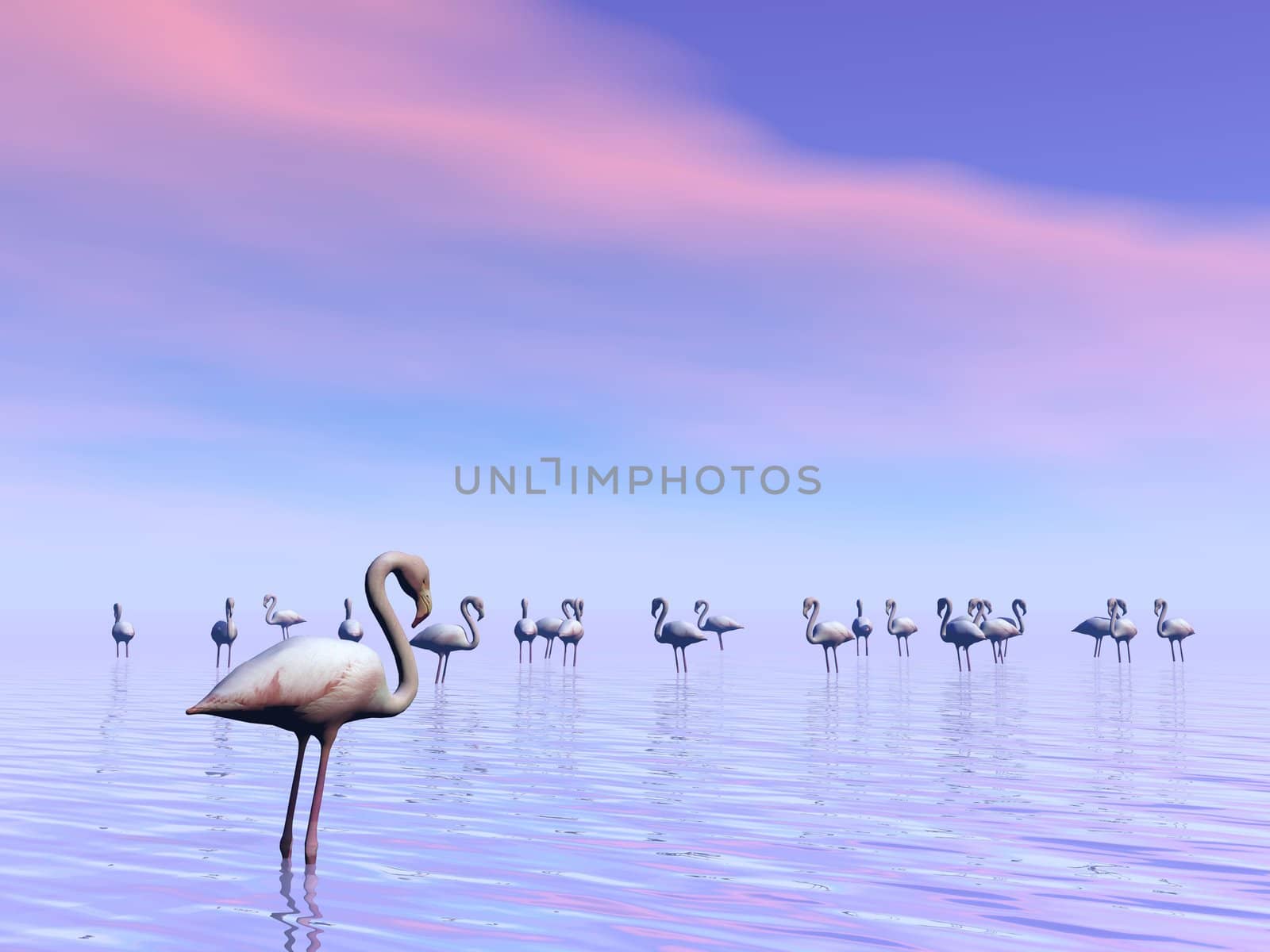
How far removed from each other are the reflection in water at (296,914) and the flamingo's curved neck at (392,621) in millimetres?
1371

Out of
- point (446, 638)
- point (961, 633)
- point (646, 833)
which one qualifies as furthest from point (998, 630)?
point (646, 833)

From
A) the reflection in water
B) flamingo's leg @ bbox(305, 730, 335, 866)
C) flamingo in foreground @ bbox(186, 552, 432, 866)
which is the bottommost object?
the reflection in water

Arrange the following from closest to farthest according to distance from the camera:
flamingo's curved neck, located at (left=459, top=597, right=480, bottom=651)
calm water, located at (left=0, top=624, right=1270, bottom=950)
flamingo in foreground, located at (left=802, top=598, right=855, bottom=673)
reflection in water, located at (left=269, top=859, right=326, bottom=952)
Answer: reflection in water, located at (left=269, top=859, right=326, bottom=952) < calm water, located at (left=0, top=624, right=1270, bottom=950) < flamingo's curved neck, located at (left=459, top=597, right=480, bottom=651) < flamingo in foreground, located at (left=802, top=598, right=855, bottom=673)

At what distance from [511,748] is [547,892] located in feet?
29.3

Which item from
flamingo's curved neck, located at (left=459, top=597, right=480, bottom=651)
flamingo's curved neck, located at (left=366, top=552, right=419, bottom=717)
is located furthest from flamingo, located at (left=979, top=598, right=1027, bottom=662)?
→ flamingo's curved neck, located at (left=366, top=552, right=419, bottom=717)

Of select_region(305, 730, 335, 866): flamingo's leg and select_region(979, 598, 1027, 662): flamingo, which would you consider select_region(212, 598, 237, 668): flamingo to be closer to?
select_region(979, 598, 1027, 662): flamingo

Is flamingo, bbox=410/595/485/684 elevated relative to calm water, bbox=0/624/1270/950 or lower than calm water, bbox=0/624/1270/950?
elevated

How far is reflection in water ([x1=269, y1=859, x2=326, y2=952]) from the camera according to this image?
7434mm

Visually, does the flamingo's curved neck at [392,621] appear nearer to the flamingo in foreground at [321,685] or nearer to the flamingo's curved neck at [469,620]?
the flamingo in foreground at [321,685]

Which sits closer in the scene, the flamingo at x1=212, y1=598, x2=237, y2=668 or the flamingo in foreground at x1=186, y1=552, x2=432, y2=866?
the flamingo in foreground at x1=186, y1=552, x2=432, y2=866

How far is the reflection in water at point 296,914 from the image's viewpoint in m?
7.43

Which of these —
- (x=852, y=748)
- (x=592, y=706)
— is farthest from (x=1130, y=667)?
(x=852, y=748)

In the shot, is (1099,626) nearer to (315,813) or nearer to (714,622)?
(714,622)

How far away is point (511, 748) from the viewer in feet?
57.6
